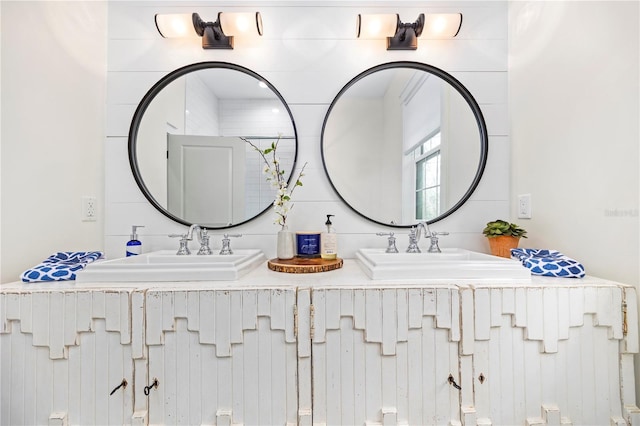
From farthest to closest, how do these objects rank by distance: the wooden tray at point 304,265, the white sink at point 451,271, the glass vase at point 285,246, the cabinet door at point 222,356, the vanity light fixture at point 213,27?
1. the vanity light fixture at point 213,27
2. the glass vase at point 285,246
3. the wooden tray at point 304,265
4. the white sink at point 451,271
5. the cabinet door at point 222,356

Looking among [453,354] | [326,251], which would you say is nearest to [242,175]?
[326,251]

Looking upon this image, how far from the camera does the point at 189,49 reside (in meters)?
1.45

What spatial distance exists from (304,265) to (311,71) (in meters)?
0.97

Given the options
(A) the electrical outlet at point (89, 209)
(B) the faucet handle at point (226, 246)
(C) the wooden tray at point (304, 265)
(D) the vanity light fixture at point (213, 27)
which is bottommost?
(C) the wooden tray at point (304, 265)

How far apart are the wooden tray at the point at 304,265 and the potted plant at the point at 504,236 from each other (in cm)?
72

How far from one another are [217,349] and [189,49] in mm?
1406

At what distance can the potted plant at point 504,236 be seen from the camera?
129cm

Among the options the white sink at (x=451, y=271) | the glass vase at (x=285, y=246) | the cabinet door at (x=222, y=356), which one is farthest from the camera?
the glass vase at (x=285, y=246)

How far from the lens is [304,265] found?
3.68 feet

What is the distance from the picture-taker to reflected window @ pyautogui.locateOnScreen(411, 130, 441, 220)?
1.43 m

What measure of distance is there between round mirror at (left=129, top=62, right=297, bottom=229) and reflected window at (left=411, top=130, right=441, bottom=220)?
2.05 feet

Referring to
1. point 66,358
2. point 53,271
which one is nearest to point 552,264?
point 66,358

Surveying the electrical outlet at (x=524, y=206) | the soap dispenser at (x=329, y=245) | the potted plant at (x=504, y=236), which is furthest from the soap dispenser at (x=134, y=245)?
the electrical outlet at (x=524, y=206)

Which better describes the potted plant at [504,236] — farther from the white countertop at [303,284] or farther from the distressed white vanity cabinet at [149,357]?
the distressed white vanity cabinet at [149,357]
